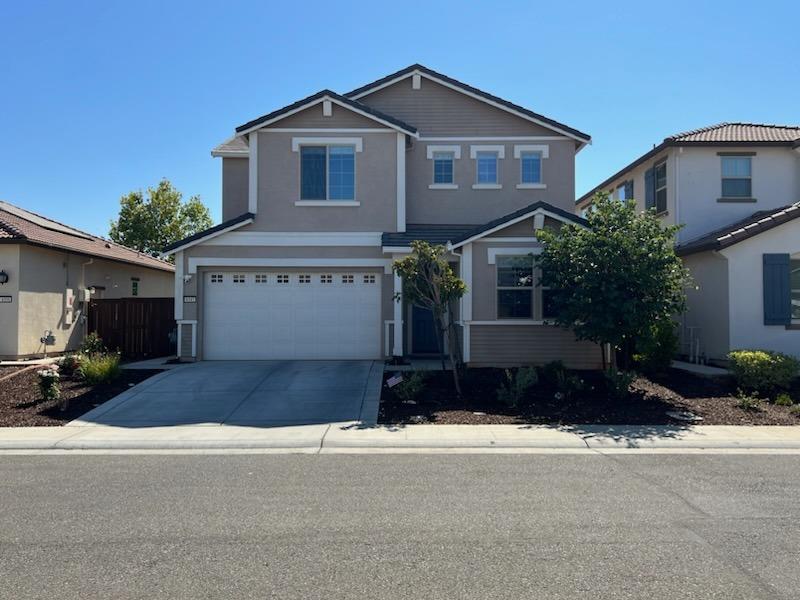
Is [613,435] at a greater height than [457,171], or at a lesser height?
lesser

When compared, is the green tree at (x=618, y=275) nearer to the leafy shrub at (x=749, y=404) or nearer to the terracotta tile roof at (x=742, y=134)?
the leafy shrub at (x=749, y=404)

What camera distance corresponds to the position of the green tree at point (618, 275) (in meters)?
11.5

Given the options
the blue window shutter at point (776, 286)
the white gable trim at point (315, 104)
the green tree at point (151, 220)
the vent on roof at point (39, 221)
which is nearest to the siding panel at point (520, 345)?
the blue window shutter at point (776, 286)

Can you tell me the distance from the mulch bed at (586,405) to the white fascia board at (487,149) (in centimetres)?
748

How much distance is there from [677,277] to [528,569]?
354 inches

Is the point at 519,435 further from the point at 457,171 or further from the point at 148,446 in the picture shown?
the point at 457,171

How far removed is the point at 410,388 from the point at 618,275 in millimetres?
4544

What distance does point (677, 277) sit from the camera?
38.9 feet

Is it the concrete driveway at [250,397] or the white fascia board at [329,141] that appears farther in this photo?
the white fascia board at [329,141]

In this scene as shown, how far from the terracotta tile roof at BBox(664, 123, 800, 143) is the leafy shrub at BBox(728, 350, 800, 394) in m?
7.87

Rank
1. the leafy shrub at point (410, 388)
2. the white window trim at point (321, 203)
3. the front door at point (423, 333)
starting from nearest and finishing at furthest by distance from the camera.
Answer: the leafy shrub at point (410, 388) < the white window trim at point (321, 203) < the front door at point (423, 333)

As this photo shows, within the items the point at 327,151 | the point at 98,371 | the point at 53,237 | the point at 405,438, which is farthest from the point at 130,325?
the point at 405,438

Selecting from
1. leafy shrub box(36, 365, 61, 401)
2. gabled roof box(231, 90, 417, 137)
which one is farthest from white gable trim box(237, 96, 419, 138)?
leafy shrub box(36, 365, 61, 401)

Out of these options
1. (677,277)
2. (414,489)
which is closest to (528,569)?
(414,489)
